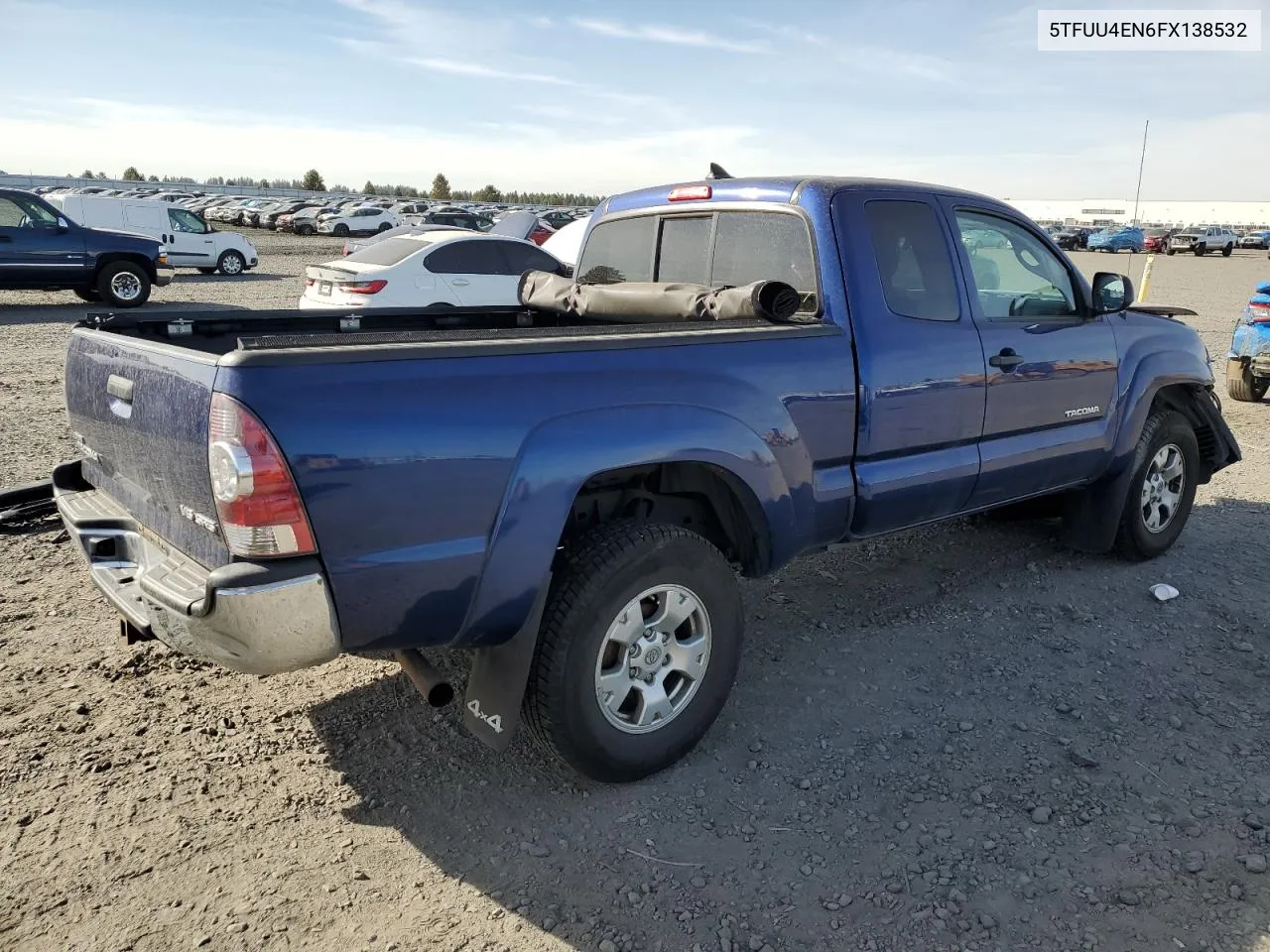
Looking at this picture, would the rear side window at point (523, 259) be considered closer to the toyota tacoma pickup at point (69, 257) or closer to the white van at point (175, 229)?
the toyota tacoma pickup at point (69, 257)

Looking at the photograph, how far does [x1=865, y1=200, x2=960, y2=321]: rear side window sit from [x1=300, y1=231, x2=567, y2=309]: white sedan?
24.1 feet

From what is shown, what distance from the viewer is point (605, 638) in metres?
3.04

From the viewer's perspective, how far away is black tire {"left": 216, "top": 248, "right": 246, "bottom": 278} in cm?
2261

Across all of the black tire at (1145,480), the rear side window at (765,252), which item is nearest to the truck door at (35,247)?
the rear side window at (765,252)

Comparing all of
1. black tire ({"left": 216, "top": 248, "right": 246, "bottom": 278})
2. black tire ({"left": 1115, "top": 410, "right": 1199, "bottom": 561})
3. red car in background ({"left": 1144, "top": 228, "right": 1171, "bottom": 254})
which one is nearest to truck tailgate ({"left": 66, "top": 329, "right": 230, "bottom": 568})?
black tire ({"left": 1115, "top": 410, "right": 1199, "bottom": 561})

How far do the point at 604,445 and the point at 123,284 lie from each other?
15731mm

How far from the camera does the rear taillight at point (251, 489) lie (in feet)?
7.77

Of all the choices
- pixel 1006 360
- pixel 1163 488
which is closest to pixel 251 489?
pixel 1006 360

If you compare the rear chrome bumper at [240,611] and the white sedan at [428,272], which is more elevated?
the white sedan at [428,272]

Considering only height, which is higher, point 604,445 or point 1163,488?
point 604,445

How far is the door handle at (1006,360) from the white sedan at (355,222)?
1578 inches

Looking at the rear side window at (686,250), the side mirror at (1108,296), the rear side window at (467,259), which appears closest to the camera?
the rear side window at (686,250)

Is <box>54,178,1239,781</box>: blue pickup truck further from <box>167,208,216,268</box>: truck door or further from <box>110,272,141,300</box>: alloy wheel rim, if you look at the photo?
<box>167,208,216,268</box>: truck door

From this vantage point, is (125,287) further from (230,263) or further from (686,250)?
(686,250)
